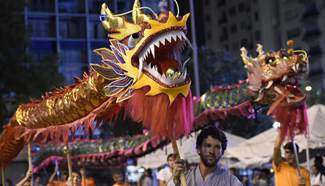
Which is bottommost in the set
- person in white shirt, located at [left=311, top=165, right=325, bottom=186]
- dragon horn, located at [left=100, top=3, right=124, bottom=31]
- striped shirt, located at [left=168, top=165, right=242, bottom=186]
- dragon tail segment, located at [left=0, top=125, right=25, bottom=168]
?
striped shirt, located at [left=168, top=165, right=242, bottom=186]

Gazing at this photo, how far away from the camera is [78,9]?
56688 millimetres

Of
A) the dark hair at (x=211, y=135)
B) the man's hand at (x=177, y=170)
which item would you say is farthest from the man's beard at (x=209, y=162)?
the man's hand at (x=177, y=170)

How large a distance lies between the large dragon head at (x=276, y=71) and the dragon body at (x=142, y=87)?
11mm

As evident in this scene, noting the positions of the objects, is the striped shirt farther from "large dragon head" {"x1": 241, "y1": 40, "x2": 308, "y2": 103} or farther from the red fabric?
"large dragon head" {"x1": 241, "y1": 40, "x2": 308, "y2": 103}

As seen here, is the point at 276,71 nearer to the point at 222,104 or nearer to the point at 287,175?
the point at 222,104

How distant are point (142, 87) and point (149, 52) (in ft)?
1.09

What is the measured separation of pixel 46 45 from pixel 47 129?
1801 inches

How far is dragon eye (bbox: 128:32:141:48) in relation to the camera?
22.1 ft

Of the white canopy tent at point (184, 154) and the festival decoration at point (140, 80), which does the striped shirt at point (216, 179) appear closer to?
the festival decoration at point (140, 80)

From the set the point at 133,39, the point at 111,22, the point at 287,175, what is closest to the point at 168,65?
the point at 133,39

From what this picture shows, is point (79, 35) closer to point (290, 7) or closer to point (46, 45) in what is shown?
point (46, 45)

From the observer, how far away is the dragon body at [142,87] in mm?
6371

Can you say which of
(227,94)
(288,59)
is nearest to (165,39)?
(288,59)

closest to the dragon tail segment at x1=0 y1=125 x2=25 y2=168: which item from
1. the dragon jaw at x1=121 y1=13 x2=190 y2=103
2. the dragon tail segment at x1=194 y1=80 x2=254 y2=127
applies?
the dragon tail segment at x1=194 y1=80 x2=254 y2=127
